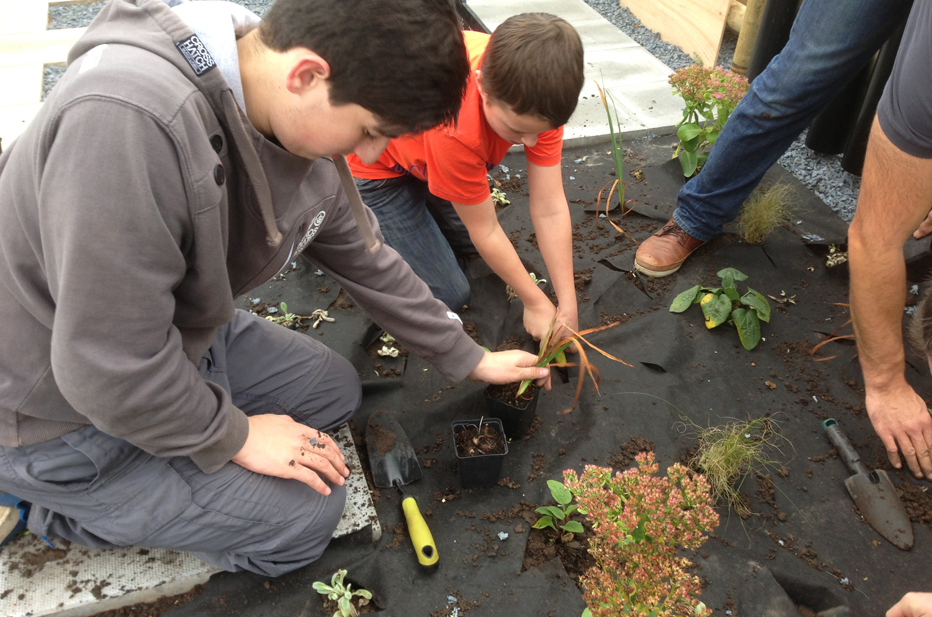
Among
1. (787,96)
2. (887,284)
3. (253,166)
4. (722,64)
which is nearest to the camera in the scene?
(253,166)

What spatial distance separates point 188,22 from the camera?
106cm

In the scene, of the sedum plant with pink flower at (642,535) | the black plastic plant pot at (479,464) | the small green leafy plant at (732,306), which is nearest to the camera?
the sedum plant with pink flower at (642,535)

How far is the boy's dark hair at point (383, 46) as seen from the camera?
944 millimetres

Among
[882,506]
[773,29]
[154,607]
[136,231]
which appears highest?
[136,231]

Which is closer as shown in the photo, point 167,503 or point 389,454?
point 167,503

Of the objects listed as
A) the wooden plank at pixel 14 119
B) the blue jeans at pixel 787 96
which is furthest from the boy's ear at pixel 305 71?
the wooden plank at pixel 14 119

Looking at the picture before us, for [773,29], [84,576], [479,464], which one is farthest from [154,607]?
[773,29]

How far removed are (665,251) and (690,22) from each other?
265 centimetres

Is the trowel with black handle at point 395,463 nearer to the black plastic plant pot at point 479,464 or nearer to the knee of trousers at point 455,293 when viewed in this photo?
the black plastic plant pot at point 479,464

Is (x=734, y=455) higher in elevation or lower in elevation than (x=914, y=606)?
lower

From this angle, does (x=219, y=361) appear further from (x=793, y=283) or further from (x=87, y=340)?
(x=793, y=283)

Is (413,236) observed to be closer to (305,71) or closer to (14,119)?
(305,71)

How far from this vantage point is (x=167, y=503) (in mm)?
1396

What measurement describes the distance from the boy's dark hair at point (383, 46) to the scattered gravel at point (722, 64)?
2.46 metres
